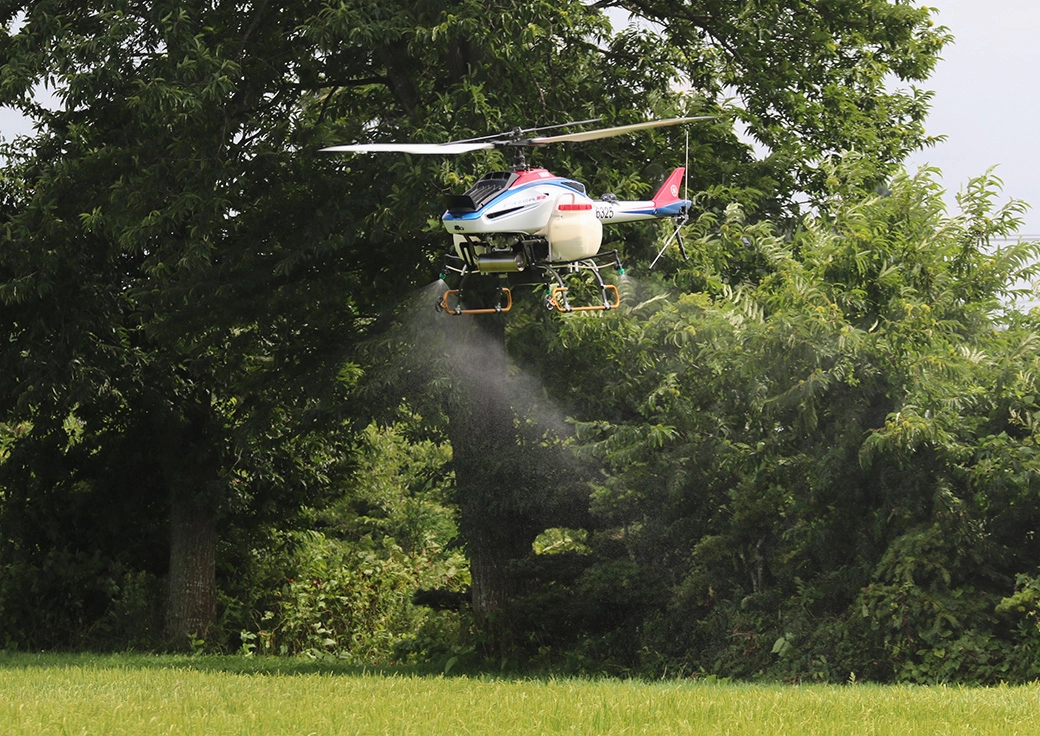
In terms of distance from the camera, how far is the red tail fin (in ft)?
39.2

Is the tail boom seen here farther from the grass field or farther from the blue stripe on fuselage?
the grass field

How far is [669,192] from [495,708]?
505 centimetres

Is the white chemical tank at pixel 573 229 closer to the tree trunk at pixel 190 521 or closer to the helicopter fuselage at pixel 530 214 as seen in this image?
the helicopter fuselage at pixel 530 214

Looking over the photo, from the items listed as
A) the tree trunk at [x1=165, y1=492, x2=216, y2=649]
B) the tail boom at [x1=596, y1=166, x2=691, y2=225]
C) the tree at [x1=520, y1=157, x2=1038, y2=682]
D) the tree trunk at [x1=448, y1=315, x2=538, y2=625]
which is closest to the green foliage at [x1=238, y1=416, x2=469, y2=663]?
the tree trunk at [x1=165, y1=492, x2=216, y2=649]

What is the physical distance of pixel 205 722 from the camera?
9.00 metres

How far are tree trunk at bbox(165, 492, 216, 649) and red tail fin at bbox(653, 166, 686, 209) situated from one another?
1003cm

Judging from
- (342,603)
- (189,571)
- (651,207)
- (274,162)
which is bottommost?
(342,603)

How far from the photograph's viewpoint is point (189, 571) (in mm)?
19406

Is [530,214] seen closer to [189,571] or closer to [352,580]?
[189,571]

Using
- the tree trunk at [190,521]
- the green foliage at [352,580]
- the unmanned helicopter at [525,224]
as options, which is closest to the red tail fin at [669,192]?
the unmanned helicopter at [525,224]

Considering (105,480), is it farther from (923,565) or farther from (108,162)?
(923,565)

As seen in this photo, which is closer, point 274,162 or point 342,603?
point 274,162

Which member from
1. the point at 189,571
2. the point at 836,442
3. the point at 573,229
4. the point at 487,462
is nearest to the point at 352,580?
the point at 189,571

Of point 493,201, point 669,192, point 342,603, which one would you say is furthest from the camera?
point 342,603
